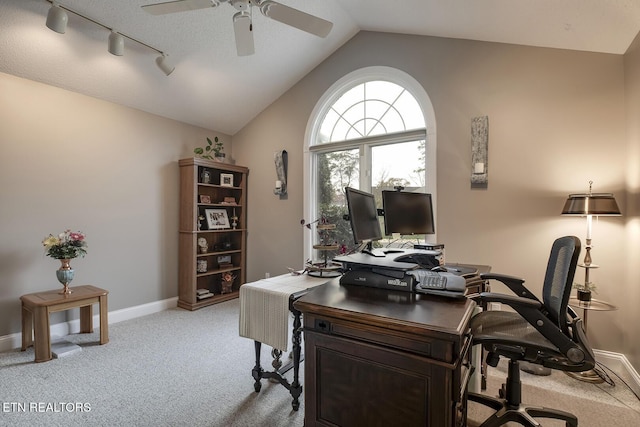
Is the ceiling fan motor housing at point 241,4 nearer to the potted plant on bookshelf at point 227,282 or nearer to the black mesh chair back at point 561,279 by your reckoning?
the black mesh chair back at point 561,279

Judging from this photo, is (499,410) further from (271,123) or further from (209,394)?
(271,123)

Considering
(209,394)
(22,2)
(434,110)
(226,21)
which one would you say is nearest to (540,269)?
(434,110)

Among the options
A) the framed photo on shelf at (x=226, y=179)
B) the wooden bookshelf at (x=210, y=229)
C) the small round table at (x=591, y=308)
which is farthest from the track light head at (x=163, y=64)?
the small round table at (x=591, y=308)

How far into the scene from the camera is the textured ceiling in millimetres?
2312

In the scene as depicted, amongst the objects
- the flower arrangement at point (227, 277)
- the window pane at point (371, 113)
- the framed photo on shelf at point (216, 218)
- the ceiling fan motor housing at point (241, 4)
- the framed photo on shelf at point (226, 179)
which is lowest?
the flower arrangement at point (227, 277)

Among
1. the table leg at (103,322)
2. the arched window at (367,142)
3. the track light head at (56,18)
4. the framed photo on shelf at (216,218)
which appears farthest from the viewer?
the framed photo on shelf at (216,218)

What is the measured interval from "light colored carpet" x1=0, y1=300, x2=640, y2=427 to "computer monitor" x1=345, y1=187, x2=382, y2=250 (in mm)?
1214

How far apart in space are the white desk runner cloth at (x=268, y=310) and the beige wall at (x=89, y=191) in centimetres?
231

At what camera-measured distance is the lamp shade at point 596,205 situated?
219 centimetres

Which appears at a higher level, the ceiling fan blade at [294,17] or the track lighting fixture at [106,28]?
the track lighting fixture at [106,28]

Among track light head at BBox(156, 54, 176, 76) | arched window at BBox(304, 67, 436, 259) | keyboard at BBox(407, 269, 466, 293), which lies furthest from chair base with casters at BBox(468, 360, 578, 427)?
track light head at BBox(156, 54, 176, 76)

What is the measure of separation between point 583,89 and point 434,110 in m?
1.17

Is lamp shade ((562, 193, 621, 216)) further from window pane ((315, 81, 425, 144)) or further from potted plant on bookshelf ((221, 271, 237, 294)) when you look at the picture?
potted plant on bookshelf ((221, 271, 237, 294))

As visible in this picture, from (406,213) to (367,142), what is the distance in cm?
159
